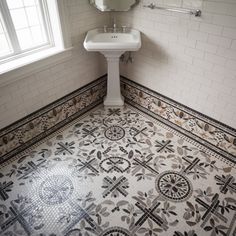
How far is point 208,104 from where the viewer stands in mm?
2176

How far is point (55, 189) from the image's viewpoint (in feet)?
6.32

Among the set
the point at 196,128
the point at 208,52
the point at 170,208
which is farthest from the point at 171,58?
the point at 170,208

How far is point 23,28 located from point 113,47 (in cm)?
90

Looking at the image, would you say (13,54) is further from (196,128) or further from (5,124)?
→ (196,128)

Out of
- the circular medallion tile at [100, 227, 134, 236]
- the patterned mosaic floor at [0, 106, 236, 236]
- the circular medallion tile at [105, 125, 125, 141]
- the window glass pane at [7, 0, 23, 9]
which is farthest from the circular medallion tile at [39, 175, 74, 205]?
the window glass pane at [7, 0, 23, 9]

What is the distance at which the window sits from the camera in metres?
1.93

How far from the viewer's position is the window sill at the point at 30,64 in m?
1.93

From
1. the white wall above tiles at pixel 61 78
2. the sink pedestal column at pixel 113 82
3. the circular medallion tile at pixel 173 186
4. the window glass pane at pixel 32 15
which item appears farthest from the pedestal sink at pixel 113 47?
the circular medallion tile at pixel 173 186

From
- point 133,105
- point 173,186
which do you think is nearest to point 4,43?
point 133,105

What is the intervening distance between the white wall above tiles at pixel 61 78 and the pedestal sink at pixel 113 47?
157 mm

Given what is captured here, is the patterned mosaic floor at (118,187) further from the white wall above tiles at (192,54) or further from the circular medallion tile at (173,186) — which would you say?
the white wall above tiles at (192,54)

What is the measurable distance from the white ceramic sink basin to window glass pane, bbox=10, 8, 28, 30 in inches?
24.1

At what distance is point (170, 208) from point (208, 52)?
141 centimetres

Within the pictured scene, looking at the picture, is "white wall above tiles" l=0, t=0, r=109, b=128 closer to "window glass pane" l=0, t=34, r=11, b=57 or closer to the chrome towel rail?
"window glass pane" l=0, t=34, r=11, b=57
